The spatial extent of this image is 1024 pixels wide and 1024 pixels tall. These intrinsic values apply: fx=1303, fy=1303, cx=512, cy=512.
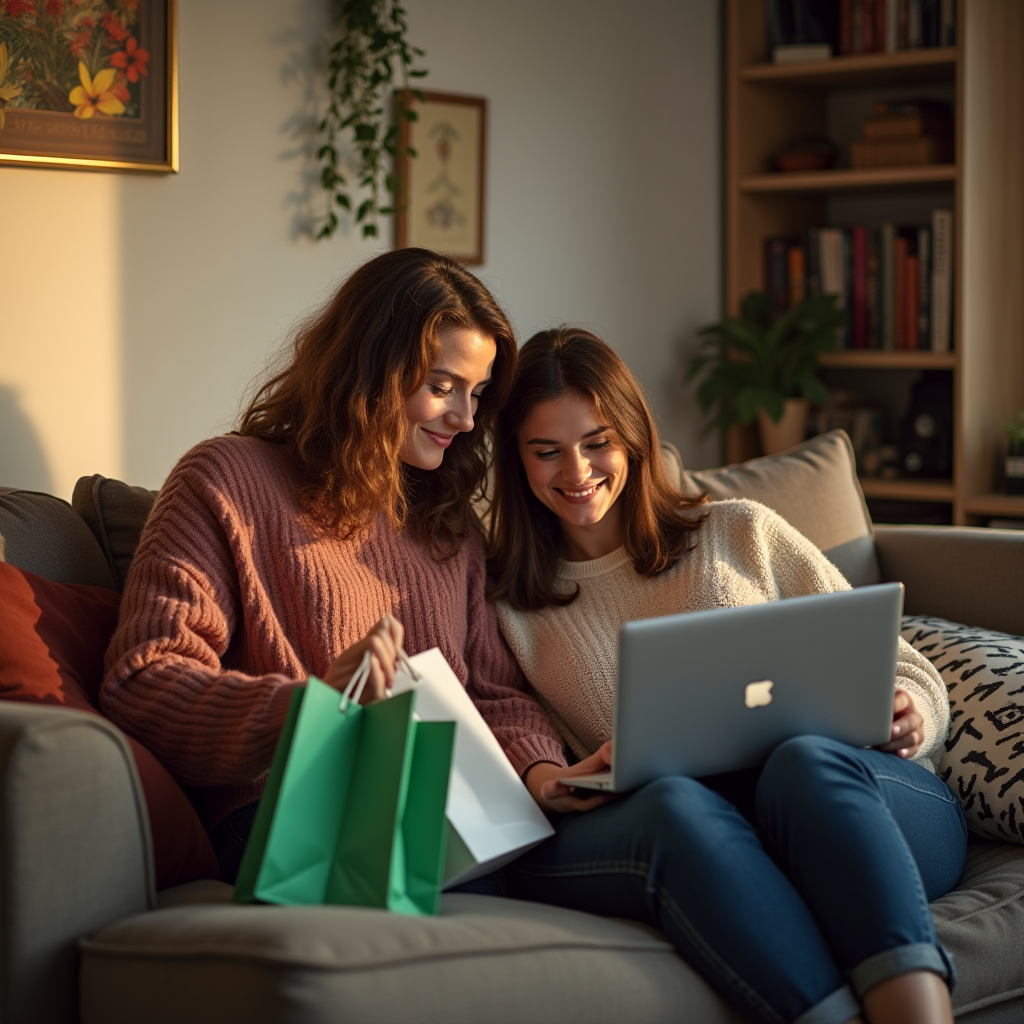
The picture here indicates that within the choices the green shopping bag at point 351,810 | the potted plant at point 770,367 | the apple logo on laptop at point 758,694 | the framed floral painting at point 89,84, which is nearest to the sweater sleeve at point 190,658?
the green shopping bag at point 351,810

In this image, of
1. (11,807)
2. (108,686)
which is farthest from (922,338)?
(11,807)

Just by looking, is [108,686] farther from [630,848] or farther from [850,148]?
[850,148]

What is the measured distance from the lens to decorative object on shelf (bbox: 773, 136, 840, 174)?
11.2 feet

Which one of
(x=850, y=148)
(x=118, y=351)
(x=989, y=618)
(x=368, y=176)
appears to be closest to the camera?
(x=989, y=618)

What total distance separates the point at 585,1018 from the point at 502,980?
10cm

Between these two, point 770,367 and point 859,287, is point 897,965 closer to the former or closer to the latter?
Answer: point 770,367

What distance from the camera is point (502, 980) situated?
4.00 ft

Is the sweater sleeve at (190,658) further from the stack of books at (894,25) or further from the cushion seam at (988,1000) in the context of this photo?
the stack of books at (894,25)

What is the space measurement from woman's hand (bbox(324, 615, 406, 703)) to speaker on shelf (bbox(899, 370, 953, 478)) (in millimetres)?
2254

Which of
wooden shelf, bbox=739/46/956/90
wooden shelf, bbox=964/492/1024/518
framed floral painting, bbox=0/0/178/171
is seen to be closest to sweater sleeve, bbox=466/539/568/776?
framed floral painting, bbox=0/0/178/171

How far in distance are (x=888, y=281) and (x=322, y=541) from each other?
217 centimetres

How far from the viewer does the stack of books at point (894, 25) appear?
3.16 metres

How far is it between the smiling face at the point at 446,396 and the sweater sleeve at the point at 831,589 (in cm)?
47

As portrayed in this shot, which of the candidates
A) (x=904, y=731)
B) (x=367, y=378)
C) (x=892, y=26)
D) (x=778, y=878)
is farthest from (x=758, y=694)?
(x=892, y=26)
